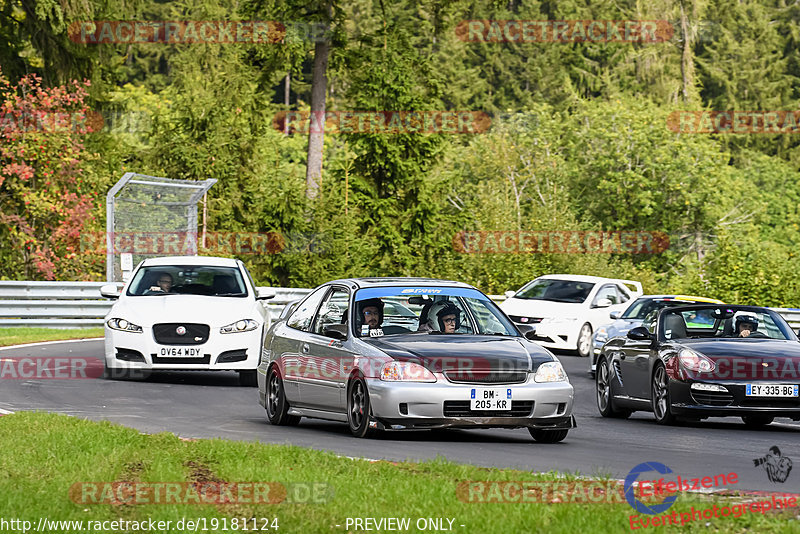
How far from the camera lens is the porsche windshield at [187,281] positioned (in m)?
20.3

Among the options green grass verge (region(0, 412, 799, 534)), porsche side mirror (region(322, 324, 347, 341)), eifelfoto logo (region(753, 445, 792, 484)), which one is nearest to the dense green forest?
porsche side mirror (region(322, 324, 347, 341))

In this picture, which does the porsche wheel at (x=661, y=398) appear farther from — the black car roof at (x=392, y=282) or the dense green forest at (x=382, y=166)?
the dense green forest at (x=382, y=166)

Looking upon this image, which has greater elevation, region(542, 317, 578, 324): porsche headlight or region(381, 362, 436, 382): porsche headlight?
region(381, 362, 436, 382): porsche headlight

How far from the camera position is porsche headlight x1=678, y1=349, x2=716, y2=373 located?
15102mm

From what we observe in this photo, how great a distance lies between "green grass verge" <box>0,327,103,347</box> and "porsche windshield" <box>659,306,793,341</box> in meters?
14.0

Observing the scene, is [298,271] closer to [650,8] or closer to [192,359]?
[192,359]

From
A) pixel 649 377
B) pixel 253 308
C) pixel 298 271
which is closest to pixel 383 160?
pixel 298 271

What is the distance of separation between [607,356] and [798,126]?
68.2 metres

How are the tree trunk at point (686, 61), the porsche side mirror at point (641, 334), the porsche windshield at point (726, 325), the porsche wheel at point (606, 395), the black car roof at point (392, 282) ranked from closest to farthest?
1. the black car roof at point (392, 282)
2. the porsche side mirror at point (641, 334)
3. the porsche windshield at point (726, 325)
4. the porsche wheel at point (606, 395)
5. the tree trunk at point (686, 61)

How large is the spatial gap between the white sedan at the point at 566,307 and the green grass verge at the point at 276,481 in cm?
1695

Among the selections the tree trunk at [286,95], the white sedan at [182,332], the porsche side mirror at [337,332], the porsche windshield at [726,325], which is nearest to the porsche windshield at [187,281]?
the white sedan at [182,332]

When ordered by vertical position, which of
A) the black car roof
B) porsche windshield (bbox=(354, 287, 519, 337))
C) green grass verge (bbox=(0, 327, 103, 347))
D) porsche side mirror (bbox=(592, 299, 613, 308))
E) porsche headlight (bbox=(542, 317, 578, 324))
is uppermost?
the black car roof

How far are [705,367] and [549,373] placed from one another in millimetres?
2931

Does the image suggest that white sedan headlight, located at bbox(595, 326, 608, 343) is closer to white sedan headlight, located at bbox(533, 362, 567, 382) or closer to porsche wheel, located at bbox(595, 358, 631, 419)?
porsche wheel, located at bbox(595, 358, 631, 419)
